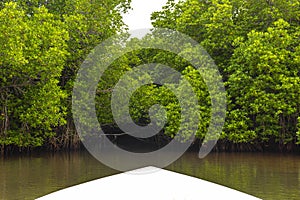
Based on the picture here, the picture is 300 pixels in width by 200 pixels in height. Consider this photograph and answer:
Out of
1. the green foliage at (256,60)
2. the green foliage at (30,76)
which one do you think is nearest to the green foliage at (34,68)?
the green foliage at (30,76)

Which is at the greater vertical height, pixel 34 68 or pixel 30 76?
pixel 34 68

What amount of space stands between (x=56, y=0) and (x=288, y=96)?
1186 centimetres

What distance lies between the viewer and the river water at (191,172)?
11.4 meters

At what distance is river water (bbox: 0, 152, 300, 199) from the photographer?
11.4 metres

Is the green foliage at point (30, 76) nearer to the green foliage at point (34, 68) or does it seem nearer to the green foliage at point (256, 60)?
the green foliage at point (34, 68)

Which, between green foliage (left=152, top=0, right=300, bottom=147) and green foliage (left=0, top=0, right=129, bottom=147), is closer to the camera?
green foliage (left=0, top=0, right=129, bottom=147)

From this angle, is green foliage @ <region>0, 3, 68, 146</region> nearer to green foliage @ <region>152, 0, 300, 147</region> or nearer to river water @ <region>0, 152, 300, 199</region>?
river water @ <region>0, 152, 300, 199</region>

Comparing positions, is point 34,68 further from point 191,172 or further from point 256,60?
point 256,60

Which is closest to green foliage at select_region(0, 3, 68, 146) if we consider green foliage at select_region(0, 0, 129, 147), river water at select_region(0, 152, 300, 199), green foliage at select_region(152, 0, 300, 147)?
green foliage at select_region(0, 0, 129, 147)

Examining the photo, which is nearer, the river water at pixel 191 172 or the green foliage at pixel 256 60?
the river water at pixel 191 172

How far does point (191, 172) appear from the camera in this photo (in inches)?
594

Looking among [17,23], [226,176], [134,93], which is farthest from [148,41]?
[226,176]

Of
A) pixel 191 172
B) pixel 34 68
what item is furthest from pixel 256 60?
pixel 34 68

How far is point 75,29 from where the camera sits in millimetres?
22188
